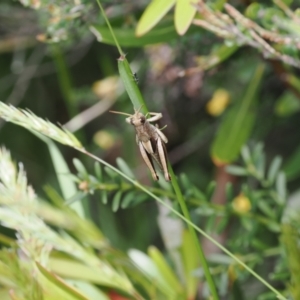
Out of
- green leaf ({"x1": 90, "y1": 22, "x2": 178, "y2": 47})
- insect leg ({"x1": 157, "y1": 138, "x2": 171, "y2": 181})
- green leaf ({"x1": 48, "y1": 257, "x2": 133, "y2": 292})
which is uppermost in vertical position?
green leaf ({"x1": 90, "y1": 22, "x2": 178, "y2": 47})

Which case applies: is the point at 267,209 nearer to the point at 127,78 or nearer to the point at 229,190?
the point at 229,190

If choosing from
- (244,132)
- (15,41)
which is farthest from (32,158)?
(244,132)

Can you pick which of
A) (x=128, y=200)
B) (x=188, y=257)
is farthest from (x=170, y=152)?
(x=128, y=200)

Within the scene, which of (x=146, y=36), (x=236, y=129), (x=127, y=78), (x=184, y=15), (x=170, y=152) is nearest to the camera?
(x=127, y=78)

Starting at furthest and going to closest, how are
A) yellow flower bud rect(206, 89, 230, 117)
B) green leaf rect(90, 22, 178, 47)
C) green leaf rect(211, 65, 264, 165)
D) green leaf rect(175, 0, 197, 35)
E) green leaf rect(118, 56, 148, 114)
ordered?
yellow flower bud rect(206, 89, 230, 117)
green leaf rect(211, 65, 264, 165)
green leaf rect(90, 22, 178, 47)
green leaf rect(175, 0, 197, 35)
green leaf rect(118, 56, 148, 114)

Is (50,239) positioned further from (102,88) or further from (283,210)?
(102,88)

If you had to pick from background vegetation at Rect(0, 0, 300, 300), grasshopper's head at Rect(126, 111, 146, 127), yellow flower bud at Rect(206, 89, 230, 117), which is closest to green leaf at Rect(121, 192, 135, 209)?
background vegetation at Rect(0, 0, 300, 300)

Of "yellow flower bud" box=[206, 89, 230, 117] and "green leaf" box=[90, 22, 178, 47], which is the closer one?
"green leaf" box=[90, 22, 178, 47]

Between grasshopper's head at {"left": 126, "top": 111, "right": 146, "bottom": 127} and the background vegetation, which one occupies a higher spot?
grasshopper's head at {"left": 126, "top": 111, "right": 146, "bottom": 127}

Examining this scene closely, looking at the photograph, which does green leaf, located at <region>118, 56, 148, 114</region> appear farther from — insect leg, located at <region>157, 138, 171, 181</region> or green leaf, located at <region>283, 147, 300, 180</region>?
green leaf, located at <region>283, 147, 300, 180</region>
